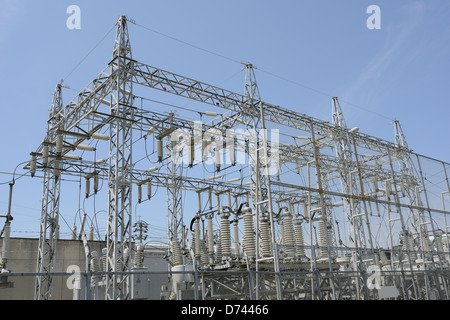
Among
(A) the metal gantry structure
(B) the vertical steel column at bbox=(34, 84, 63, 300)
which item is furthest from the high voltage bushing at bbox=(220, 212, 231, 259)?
(B) the vertical steel column at bbox=(34, 84, 63, 300)

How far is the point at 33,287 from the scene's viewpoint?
19.5 meters

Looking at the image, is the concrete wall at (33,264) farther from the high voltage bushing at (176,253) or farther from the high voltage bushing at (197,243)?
the high voltage bushing at (197,243)

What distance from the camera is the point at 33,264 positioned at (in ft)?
67.0

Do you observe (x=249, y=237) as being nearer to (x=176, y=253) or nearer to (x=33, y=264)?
(x=176, y=253)

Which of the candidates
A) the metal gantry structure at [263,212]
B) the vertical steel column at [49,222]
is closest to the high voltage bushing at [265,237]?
the metal gantry structure at [263,212]

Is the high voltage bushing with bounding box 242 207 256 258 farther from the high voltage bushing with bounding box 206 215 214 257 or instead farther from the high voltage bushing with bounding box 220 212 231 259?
the high voltage bushing with bounding box 206 215 214 257

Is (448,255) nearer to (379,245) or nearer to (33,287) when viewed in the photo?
(379,245)

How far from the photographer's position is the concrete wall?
62.7ft

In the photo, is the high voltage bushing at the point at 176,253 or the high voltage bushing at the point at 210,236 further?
the high voltage bushing at the point at 210,236

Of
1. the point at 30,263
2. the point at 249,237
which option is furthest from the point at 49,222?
the point at 249,237

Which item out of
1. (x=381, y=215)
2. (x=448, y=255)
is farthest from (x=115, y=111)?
(x=448, y=255)

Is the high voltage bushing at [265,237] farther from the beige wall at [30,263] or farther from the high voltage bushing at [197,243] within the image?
the beige wall at [30,263]

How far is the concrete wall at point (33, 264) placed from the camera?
19.1 metres
